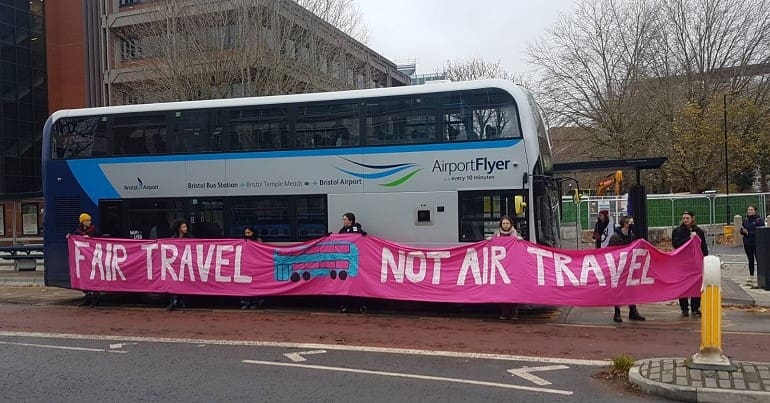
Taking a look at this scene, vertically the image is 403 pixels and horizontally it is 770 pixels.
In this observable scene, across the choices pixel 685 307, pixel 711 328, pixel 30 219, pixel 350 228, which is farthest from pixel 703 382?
pixel 30 219

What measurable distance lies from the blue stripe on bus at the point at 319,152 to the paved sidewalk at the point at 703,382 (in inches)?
210

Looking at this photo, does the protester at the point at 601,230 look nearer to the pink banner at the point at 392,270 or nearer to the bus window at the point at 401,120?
the pink banner at the point at 392,270

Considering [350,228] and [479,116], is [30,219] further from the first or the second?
[479,116]

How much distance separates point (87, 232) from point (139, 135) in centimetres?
234

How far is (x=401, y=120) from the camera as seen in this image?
1170 cm

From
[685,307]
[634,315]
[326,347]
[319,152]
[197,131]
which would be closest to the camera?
[326,347]

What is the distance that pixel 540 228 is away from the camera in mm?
11164

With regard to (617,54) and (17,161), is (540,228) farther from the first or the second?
(17,161)

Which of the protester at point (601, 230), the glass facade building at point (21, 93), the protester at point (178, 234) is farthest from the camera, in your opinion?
the glass facade building at point (21, 93)

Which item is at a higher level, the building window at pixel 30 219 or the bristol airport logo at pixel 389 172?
the bristol airport logo at pixel 389 172

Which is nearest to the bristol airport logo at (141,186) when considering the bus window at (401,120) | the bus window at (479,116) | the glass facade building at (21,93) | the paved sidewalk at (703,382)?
the bus window at (401,120)

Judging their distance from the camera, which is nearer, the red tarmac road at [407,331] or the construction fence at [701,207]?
the red tarmac road at [407,331]

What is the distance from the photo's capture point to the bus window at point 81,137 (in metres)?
13.5

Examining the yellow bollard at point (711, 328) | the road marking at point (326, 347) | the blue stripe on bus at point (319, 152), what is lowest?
the road marking at point (326, 347)
